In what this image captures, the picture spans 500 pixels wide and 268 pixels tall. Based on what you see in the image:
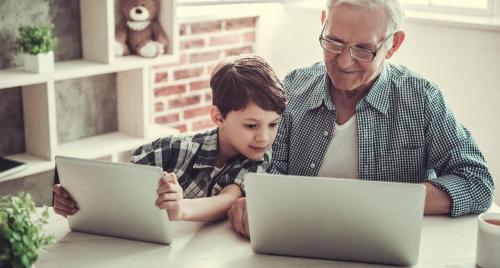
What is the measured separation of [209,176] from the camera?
1.84 meters

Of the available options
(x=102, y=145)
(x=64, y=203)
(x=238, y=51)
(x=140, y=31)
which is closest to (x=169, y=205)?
(x=64, y=203)

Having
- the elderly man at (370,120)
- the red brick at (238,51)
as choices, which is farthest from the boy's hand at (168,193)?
the red brick at (238,51)

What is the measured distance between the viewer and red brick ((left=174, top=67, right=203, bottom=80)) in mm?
3552

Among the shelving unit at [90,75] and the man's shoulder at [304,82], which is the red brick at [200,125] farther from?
the man's shoulder at [304,82]

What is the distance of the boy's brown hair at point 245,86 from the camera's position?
5.75 ft

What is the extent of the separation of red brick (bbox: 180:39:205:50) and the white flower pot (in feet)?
3.13

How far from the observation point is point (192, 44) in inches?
141

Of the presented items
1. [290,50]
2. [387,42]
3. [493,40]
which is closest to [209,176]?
[387,42]

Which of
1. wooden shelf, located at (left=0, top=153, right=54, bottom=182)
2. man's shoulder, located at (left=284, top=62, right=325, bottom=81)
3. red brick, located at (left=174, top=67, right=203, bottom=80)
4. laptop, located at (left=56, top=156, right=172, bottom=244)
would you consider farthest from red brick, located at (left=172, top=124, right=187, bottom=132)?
laptop, located at (left=56, top=156, right=172, bottom=244)

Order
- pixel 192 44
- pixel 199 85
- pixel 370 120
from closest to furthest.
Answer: pixel 370 120
pixel 192 44
pixel 199 85

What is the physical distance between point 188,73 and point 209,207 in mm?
2051

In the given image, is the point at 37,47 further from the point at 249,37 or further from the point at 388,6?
the point at 249,37

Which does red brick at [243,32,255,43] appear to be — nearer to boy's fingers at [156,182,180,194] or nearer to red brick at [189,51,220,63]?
red brick at [189,51,220,63]

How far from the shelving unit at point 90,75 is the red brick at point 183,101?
27 centimetres
